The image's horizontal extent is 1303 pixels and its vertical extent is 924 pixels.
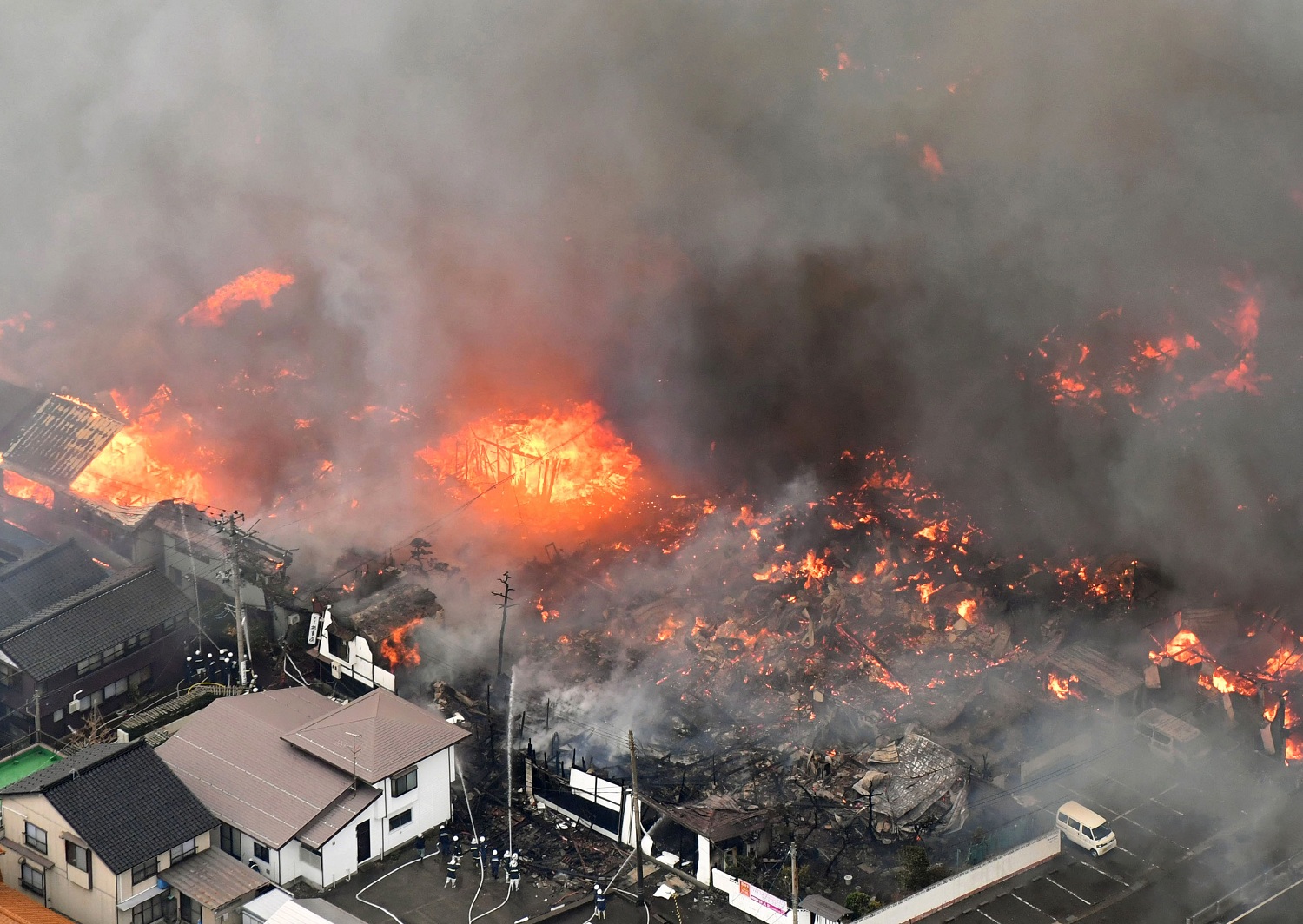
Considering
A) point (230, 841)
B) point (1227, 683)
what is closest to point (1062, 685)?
point (1227, 683)

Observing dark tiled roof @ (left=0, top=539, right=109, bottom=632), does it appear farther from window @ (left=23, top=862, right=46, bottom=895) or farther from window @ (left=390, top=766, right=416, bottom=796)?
window @ (left=390, top=766, right=416, bottom=796)

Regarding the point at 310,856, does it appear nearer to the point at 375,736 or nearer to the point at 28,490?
the point at 375,736

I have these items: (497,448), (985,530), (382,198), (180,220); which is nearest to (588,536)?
(497,448)

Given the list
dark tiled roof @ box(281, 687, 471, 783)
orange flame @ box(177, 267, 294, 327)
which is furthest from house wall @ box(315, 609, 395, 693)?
orange flame @ box(177, 267, 294, 327)

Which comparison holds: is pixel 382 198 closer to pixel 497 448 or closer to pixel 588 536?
pixel 497 448

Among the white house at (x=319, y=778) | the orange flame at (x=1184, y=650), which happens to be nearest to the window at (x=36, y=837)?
the white house at (x=319, y=778)

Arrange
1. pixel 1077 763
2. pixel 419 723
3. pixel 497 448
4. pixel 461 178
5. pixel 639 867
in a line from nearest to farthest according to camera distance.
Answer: pixel 639 867 → pixel 419 723 → pixel 1077 763 → pixel 497 448 → pixel 461 178

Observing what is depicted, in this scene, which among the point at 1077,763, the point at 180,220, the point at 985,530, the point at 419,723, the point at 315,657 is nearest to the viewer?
the point at 419,723
